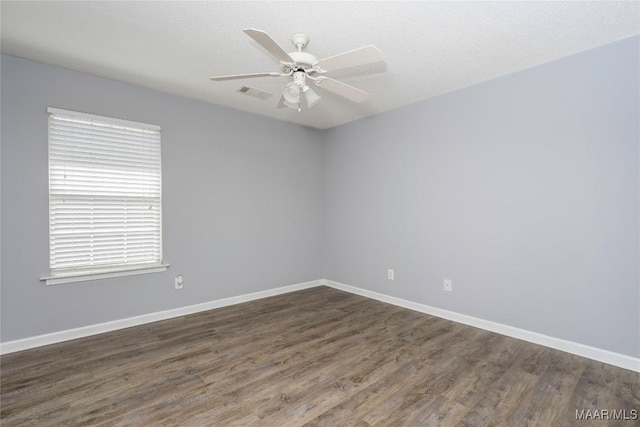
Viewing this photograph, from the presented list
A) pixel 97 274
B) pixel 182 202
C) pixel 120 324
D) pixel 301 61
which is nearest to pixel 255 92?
pixel 301 61

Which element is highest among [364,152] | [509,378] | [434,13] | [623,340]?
[434,13]

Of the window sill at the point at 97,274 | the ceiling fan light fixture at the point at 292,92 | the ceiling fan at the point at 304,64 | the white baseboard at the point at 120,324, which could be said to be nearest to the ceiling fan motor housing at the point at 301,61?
the ceiling fan at the point at 304,64

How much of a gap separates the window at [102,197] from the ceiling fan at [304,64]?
1622 millimetres

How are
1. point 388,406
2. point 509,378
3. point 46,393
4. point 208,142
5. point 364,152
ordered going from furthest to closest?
point 364,152, point 208,142, point 509,378, point 46,393, point 388,406

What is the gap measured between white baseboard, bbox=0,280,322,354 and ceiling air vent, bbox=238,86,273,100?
8.22ft

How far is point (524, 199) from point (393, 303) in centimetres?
196

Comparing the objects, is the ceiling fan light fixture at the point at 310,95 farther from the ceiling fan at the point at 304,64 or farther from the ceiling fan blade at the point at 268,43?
the ceiling fan blade at the point at 268,43

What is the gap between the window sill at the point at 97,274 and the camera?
279 cm

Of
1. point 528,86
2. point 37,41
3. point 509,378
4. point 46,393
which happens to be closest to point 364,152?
point 528,86

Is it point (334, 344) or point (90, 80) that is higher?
point (90, 80)

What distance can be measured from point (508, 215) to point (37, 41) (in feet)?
14.2

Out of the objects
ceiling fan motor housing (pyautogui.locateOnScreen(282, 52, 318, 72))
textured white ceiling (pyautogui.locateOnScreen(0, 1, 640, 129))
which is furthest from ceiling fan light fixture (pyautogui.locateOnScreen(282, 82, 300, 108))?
textured white ceiling (pyautogui.locateOnScreen(0, 1, 640, 129))

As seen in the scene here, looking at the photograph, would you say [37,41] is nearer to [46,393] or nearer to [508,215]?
[46,393]

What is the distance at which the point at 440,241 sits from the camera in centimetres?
353
